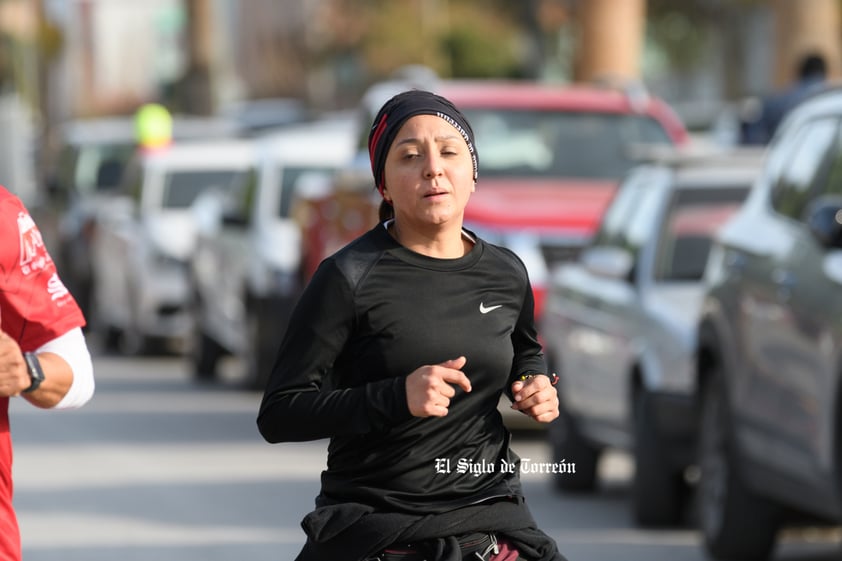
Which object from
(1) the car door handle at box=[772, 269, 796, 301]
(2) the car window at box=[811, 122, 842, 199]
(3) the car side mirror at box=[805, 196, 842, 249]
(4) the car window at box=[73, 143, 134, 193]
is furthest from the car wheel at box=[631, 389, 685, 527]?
(4) the car window at box=[73, 143, 134, 193]

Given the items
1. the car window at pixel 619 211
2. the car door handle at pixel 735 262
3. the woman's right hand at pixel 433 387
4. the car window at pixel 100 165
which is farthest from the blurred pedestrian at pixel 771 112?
the car window at pixel 100 165

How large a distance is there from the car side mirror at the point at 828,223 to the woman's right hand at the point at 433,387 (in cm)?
439

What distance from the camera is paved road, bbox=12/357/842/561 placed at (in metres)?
10.3

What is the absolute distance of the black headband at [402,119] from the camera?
4602mm

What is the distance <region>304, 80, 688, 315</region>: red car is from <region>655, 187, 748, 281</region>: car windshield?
224 centimetres

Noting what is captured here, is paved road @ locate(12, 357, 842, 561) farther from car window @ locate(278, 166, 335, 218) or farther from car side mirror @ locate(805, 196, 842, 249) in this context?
car side mirror @ locate(805, 196, 842, 249)

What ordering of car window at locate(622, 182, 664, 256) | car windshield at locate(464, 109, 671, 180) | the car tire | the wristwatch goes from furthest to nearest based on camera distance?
the car tire < car windshield at locate(464, 109, 671, 180) < car window at locate(622, 182, 664, 256) < the wristwatch

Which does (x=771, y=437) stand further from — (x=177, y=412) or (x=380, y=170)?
(x=177, y=412)

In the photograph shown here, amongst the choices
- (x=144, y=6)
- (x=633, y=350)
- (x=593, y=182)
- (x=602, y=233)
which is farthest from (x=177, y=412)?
(x=144, y=6)

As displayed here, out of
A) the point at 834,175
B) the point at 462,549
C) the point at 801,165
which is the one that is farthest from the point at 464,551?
the point at 801,165

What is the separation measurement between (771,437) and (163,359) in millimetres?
14648

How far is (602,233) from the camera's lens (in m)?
12.7

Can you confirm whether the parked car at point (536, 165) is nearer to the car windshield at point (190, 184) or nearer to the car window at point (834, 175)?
the car window at point (834, 175)

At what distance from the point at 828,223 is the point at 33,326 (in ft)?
13.9
